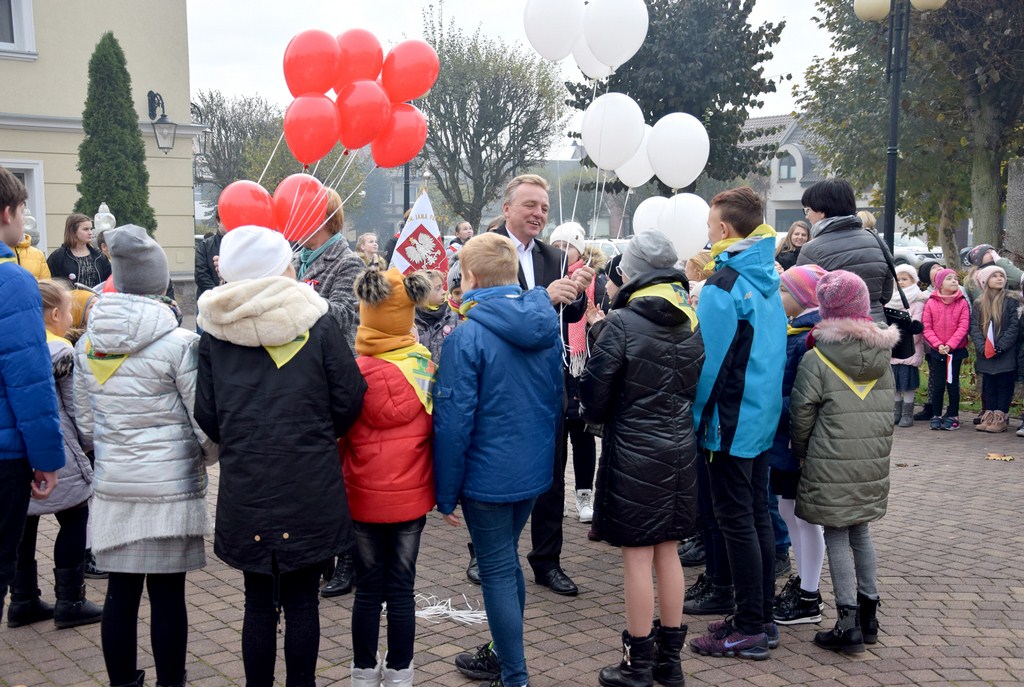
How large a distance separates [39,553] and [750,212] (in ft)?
15.8

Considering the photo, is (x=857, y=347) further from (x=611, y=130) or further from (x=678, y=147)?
(x=678, y=147)

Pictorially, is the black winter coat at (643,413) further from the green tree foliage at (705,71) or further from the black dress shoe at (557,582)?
the green tree foliage at (705,71)

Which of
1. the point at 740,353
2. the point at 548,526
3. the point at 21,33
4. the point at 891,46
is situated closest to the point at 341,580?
the point at 548,526

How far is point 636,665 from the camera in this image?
157 inches

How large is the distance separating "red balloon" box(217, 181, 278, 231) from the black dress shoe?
2.49 m

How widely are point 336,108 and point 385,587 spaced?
294 centimetres

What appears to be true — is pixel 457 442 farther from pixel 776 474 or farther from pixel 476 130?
pixel 476 130

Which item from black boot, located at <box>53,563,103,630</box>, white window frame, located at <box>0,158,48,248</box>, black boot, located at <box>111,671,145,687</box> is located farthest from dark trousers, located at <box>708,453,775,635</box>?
white window frame, located at <box>0,158,48,248</box>

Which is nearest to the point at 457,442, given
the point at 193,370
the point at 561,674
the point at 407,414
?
the point at 407,414

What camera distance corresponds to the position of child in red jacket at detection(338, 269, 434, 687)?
141 inches

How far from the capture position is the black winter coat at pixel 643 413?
3.91m

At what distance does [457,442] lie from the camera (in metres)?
3.61

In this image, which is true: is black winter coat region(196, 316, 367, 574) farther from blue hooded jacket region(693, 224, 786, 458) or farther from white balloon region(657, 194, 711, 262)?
white balloon region(657, 194, 711, 262)

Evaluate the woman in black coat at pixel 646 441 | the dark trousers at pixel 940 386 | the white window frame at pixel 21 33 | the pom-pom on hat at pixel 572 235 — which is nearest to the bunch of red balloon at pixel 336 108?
the pom-pom on hat at pixel 572 235
